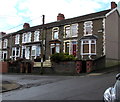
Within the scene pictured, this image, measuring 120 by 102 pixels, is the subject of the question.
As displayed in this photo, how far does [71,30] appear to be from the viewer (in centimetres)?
2947

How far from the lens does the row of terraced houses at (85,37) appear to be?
2595 cm

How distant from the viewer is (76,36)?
93.8 ft

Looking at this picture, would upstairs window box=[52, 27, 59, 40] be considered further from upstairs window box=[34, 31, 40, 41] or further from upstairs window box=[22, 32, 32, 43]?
upstairs window box=[22, 32, 32, 43]

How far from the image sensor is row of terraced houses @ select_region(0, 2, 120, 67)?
26.0 m

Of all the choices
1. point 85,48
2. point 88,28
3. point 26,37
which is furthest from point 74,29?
point 26,37

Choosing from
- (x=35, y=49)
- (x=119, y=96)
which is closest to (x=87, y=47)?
(x=35, y=49)

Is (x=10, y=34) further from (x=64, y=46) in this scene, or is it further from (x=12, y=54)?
(x=64, y=46)

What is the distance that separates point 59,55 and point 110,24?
9274 millimetres

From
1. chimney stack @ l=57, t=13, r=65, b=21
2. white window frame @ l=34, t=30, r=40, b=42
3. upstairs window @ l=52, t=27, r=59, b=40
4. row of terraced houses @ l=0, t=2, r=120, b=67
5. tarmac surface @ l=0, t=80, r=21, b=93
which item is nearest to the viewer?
tarmac surface @ l=0, t=80, r=21, b=93

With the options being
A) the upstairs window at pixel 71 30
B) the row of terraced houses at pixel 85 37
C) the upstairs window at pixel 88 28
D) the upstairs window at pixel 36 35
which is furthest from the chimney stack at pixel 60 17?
the upstairs window at pixel 88 28

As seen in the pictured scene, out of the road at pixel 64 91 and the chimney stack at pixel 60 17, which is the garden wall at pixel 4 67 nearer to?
the chimney stack at pixel 60 17

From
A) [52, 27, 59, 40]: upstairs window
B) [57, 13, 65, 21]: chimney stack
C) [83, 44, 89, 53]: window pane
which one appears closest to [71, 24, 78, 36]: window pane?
[83, 44, 89, 53]: window pane

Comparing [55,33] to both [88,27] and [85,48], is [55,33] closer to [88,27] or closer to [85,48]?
[88,27]

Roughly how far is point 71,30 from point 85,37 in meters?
3.47
